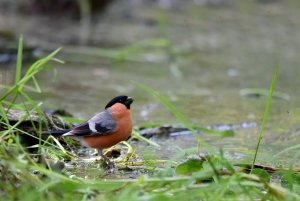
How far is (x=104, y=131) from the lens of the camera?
3502 mm

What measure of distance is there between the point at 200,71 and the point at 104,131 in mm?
3867

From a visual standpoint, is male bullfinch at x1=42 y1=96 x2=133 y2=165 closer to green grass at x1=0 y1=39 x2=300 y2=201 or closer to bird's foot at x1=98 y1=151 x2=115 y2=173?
bird's foot at x1=98 y1=151 x2=115 y2=173

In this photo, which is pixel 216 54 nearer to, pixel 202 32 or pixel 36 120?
pixel 202 32

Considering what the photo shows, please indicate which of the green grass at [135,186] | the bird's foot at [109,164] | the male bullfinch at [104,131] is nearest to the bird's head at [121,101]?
the male bullfinch at [104,131]

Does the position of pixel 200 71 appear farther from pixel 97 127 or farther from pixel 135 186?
pixel 135 186

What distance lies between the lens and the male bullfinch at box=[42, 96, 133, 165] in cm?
351

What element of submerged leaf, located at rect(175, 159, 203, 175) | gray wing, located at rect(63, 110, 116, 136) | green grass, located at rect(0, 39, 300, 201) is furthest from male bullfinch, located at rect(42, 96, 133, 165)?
green grass, located at rect(0, 39, 300, 201)

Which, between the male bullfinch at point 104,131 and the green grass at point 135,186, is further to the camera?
the male bullfinch at point 104,131

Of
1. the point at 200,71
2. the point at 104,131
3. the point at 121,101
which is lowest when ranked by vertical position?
the point at 200,71

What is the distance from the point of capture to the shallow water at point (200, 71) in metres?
4.86

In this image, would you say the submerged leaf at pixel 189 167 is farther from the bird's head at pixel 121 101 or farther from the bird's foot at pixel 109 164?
the bird's head at pixel 121 101

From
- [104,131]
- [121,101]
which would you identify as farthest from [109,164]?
[121,101]

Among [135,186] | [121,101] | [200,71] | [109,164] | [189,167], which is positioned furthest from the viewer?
[200,71]

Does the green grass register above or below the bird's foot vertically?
above
